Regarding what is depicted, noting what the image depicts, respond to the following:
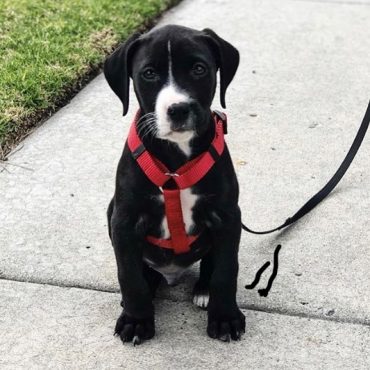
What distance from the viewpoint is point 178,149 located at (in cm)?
327

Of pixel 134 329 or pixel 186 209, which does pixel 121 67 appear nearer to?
pixel 186 209

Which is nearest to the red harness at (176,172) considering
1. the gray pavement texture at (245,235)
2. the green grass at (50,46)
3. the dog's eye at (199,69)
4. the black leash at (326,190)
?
the dog's eye at (199,69)

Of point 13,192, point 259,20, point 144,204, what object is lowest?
point 259,20

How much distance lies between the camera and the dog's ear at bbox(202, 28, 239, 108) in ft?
10.5

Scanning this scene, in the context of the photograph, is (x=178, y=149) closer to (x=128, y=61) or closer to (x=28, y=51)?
(x=128, y=61)

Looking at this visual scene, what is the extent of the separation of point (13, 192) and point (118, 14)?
9.26 ft

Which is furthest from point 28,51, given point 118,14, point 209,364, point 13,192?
point 209,364

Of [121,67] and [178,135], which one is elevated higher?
[121,67]

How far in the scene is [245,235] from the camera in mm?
4203

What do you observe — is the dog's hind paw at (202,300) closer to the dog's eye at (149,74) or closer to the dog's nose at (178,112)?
the dog's nose at (178,112)

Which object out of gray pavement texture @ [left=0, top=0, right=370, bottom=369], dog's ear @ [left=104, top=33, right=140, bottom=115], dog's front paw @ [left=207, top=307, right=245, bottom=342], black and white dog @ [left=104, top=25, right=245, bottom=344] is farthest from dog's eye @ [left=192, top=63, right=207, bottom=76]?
gray pavement texture @ [left=0, top=0, right=370, bottom=369]

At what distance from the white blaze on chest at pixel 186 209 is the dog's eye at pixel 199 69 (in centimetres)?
47

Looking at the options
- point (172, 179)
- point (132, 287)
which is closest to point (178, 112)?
point (172, 179)

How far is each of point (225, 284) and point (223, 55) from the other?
92 centimetres
